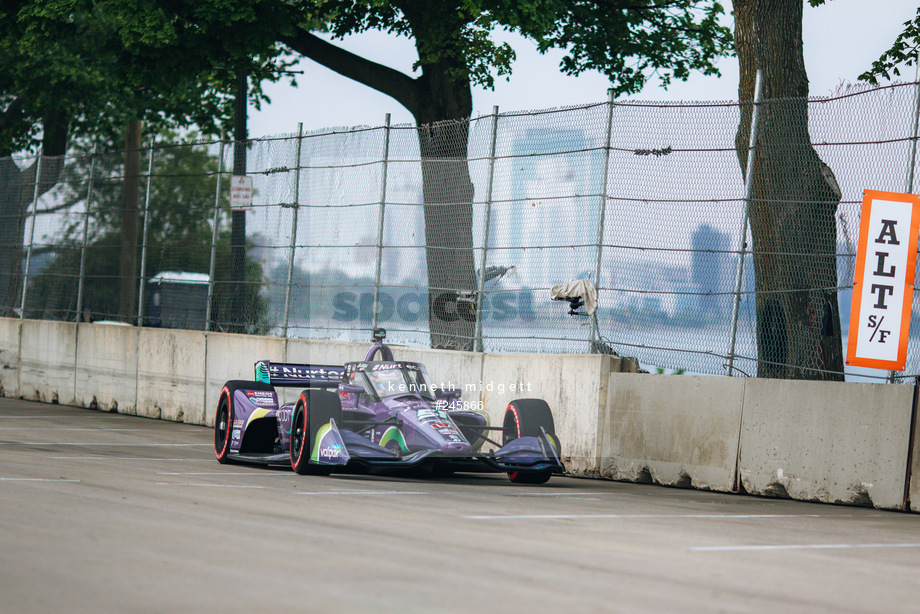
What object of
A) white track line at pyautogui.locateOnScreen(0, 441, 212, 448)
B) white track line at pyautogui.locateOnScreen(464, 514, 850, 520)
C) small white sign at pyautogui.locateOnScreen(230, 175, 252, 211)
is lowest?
white track line at pyautogui.locateOnScreen(0, 441, 212, 448)

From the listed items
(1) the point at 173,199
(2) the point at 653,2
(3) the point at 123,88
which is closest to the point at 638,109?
(1) the point at 173,199

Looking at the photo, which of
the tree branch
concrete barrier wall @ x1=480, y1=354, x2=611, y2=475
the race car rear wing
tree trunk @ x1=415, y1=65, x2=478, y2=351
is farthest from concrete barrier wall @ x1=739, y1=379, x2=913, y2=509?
the tree branch

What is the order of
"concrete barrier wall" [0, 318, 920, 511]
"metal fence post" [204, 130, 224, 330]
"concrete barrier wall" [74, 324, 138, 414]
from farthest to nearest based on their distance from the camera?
"concrete barrier wall" [74, 324, 138, 414]
"metal fence post" [204, 130, 224, 330]
"concrete barrier wall" [0, 318, 920, 511]

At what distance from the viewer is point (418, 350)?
602 inches

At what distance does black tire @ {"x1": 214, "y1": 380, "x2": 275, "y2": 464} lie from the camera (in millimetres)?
12836

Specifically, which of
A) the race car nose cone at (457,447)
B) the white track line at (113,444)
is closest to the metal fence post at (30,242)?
the white track line at (113,444)

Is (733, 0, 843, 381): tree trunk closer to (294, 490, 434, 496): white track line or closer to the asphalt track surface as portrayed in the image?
the asphalt track surface

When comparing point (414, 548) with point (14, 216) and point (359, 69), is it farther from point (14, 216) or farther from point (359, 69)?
point (14, 216)

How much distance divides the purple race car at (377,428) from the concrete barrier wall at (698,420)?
3.59 ft

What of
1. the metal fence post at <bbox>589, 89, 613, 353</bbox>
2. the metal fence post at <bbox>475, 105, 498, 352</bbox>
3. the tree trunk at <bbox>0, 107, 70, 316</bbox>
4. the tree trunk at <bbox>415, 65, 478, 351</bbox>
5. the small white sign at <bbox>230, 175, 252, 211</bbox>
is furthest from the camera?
the tree trunk at <bbox>0, 107, 70, 316</bbox>

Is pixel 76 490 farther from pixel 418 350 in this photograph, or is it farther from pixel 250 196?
pixel 250 196

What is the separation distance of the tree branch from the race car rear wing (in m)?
8.42

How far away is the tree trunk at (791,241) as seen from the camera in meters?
11.8

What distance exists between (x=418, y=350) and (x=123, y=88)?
62.7ft
